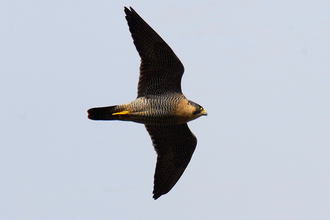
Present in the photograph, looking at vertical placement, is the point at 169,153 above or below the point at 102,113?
below

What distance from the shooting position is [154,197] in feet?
51.7

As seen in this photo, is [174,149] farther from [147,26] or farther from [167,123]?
[147,26]

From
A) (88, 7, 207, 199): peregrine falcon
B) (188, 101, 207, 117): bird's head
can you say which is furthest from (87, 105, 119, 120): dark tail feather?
(188, 101, 207, 117): bird's head

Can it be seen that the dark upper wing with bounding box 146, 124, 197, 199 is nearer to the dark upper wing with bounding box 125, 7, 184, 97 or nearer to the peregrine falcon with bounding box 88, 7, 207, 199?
the peregrine falcon with bounding box 88, 7, 207, 199

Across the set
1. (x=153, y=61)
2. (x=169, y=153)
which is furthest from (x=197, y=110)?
(x=169, y=153)

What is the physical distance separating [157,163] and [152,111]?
1.89 meters

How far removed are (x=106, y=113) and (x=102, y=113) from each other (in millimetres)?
102

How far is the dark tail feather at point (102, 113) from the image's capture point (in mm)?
14703

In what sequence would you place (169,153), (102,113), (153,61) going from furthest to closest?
(169,153) < (102,113) < (153,61)

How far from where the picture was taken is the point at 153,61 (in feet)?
47.9

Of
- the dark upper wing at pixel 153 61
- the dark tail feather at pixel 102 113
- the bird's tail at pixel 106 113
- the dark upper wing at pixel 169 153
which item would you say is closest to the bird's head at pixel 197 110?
the dark upper wing at pixel 153 61

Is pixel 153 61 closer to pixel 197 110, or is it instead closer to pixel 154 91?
pixel 154 91

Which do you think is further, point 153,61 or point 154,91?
point 154,91

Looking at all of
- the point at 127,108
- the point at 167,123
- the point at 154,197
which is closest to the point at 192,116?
the point at 167,123
